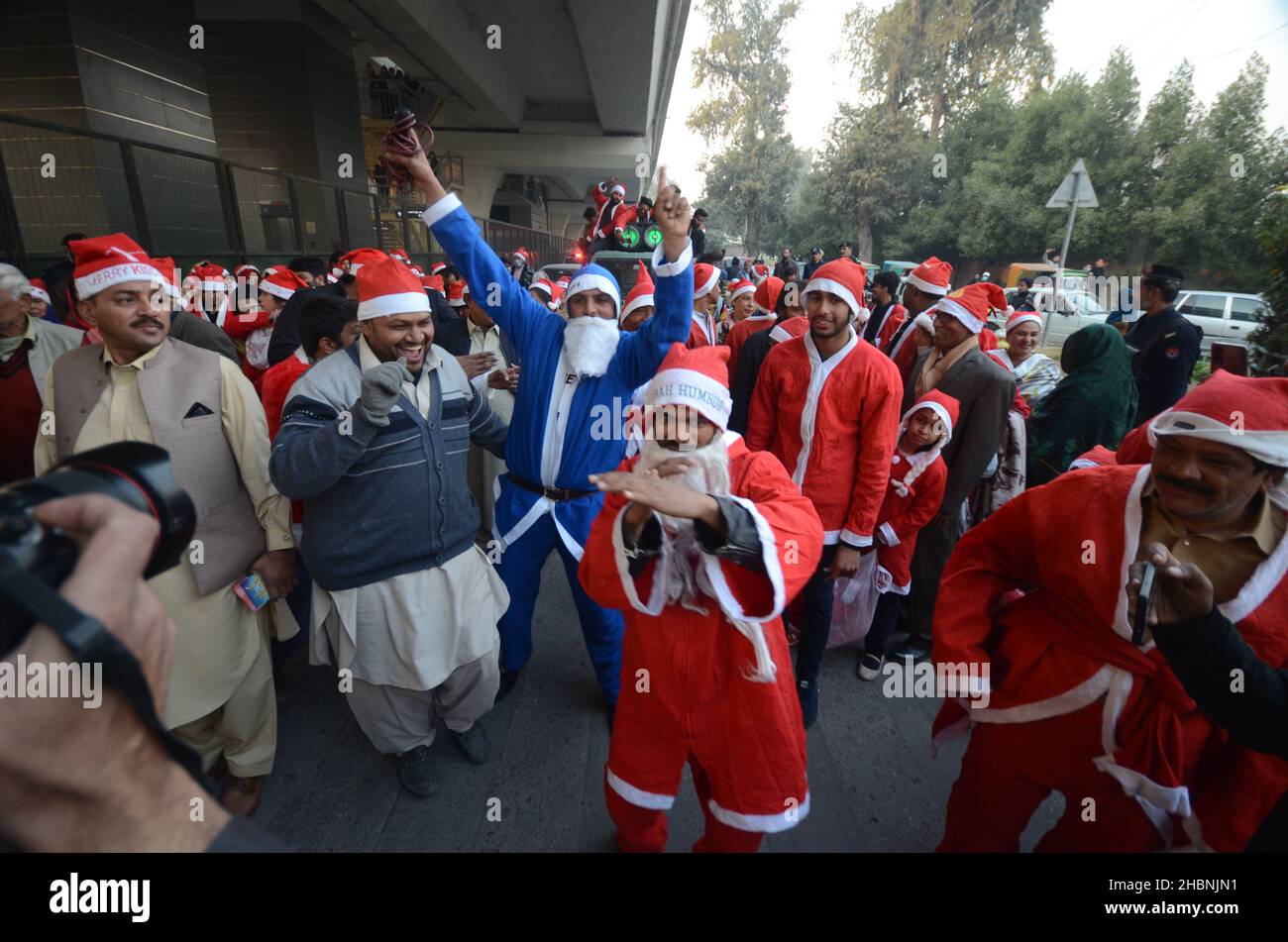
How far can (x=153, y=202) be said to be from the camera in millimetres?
6738

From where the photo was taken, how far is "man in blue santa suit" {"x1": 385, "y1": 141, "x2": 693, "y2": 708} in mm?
2934

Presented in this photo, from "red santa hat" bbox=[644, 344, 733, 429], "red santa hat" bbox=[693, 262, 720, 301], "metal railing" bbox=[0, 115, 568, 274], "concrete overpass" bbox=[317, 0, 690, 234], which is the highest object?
"concrete overpass" bbox=[317, 0, 690, 234]

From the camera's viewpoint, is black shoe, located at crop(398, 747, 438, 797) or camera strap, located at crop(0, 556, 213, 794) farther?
black shoe, located at crop(398, 747, 438, 797)

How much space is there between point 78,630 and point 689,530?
1.44 m

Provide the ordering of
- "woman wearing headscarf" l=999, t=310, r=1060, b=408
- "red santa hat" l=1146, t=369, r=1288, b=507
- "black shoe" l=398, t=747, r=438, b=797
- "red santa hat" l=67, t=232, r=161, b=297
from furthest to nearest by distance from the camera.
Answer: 1. "woman wearing headscarf" l=999, t=310, r=1060, b=408
2. "black shoe" l=398, t=747, r=438, b=797
3. "red santa hat" l=67, t=232, r=161, b=297
4. "red santa hat" l=1146, t=369, r=1288, b=507

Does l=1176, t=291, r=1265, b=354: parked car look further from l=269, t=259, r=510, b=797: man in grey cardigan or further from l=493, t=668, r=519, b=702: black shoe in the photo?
l=269, t=259, r=510, b=797: man in grey cardigan

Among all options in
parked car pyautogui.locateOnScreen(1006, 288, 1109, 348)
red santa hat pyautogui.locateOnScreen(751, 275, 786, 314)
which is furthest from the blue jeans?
parked car pyautogui.locateOnScreen(1006, 288, 1109, 348)

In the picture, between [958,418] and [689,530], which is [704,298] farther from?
[689,530]

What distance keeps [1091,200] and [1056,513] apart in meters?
7.47

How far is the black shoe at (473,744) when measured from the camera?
9.23 feet

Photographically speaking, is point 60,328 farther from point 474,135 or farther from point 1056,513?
point 474,135

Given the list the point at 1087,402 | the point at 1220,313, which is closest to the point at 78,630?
the point at 1087,402

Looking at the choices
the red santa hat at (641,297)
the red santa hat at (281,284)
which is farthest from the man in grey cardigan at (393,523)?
the red santa hat at (281,284)

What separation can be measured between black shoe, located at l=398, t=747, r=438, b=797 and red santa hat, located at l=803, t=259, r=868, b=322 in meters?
2.96
